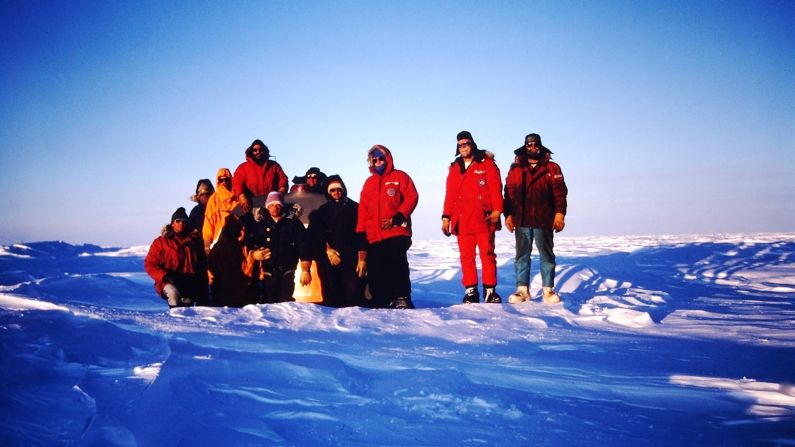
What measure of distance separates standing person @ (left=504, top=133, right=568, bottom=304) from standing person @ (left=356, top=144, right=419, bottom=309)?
4.58ft

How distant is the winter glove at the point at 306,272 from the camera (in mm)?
6090

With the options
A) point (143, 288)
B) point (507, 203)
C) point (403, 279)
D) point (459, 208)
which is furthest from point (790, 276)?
point (143, 288)

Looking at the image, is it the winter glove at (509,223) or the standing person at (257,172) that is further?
the standing person at (257,172)

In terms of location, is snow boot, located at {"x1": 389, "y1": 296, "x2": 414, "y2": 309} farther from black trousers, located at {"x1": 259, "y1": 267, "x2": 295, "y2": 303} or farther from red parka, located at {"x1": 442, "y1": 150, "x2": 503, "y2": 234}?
black trousers, located at {"x1": 259, "y1": 267, "x2": 295, "y2": 303}

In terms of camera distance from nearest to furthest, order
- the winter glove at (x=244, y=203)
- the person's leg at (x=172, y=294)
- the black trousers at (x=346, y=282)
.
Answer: the person's leg at (x=172, y=294) → the black trousers at (x=346, y=282) → the winter glove at (x=244, y=203)

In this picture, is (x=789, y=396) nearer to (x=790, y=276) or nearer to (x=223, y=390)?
(x=223, y=390)

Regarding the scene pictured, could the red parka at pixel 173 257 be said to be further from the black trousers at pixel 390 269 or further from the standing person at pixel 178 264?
the black trousers at pixel 390 269

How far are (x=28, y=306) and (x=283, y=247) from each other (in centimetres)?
257

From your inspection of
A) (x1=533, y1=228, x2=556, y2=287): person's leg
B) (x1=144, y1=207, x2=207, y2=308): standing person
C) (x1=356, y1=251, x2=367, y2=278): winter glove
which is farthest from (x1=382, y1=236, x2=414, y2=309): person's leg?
(x1=144, y1=207, x2=207, y2=308): standing person

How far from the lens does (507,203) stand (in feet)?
21.8

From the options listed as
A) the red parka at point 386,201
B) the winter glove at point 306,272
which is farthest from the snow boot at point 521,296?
the winter glove at point 306,272

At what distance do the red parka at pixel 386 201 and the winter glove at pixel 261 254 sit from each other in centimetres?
116

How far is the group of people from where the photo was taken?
612cm

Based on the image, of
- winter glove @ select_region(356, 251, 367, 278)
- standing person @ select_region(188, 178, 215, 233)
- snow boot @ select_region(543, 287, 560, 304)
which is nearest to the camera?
snow boot @ select_region(543, 287, 560, 304)
